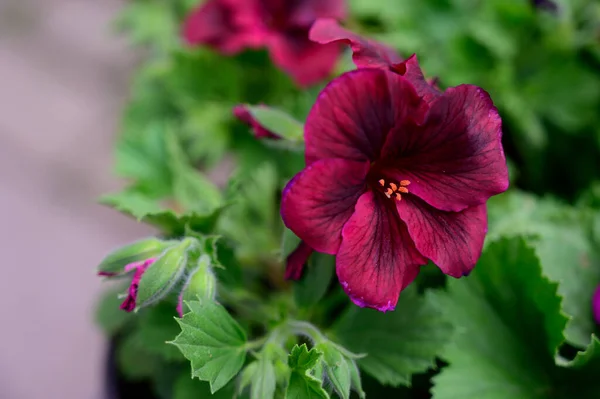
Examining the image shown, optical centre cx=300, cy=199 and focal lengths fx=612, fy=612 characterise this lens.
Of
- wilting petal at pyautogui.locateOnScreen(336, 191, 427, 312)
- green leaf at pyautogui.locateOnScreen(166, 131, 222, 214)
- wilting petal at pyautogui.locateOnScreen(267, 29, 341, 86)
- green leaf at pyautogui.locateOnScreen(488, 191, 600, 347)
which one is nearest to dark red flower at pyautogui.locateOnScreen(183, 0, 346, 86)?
wilting petal at pyautogui.locateOnScreen(267, 29, 341, 86)

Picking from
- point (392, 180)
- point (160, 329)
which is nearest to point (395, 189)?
point (392, 180)

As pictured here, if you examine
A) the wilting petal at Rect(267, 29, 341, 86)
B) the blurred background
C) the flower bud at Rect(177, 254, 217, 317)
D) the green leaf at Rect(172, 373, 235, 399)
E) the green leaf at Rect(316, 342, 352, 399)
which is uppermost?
the flower bud at Rect(177, 254, 217, 317)

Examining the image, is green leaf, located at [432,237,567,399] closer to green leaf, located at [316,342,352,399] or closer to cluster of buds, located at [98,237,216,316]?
green leaf, located at [316,342,352,399]

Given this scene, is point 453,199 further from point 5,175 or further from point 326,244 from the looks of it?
point 5,175

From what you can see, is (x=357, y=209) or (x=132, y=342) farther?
(x=132, y=342)

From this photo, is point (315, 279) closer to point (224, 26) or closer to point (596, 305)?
point (596, 305)

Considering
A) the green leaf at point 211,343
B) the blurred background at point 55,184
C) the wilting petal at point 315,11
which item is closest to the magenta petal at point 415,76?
the green leaf at point 211,343

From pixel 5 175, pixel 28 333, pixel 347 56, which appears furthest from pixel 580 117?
pixel 5 175
